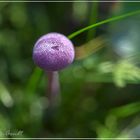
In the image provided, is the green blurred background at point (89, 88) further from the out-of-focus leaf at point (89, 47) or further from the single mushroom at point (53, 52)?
the single mushroom at point (53, 52)

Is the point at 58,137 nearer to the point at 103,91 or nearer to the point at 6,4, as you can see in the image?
the point at 103,91

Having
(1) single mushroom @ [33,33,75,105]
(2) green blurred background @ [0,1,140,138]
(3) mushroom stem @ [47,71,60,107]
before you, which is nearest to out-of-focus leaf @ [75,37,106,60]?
(2) green blurred background @ [0,1,140,138]

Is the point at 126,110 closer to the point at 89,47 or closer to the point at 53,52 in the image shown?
the point at 89,47

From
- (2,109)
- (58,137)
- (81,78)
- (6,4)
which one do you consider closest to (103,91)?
(81,78)

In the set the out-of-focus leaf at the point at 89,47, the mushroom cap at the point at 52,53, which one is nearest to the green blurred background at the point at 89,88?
the out-of-focus leaf at the point at 89,47

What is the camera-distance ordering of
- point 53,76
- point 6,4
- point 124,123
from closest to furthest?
point 53,76, point 124,123, point 6,4

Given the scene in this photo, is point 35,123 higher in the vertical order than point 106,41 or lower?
lower

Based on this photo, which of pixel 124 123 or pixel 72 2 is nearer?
pixel 124 123
